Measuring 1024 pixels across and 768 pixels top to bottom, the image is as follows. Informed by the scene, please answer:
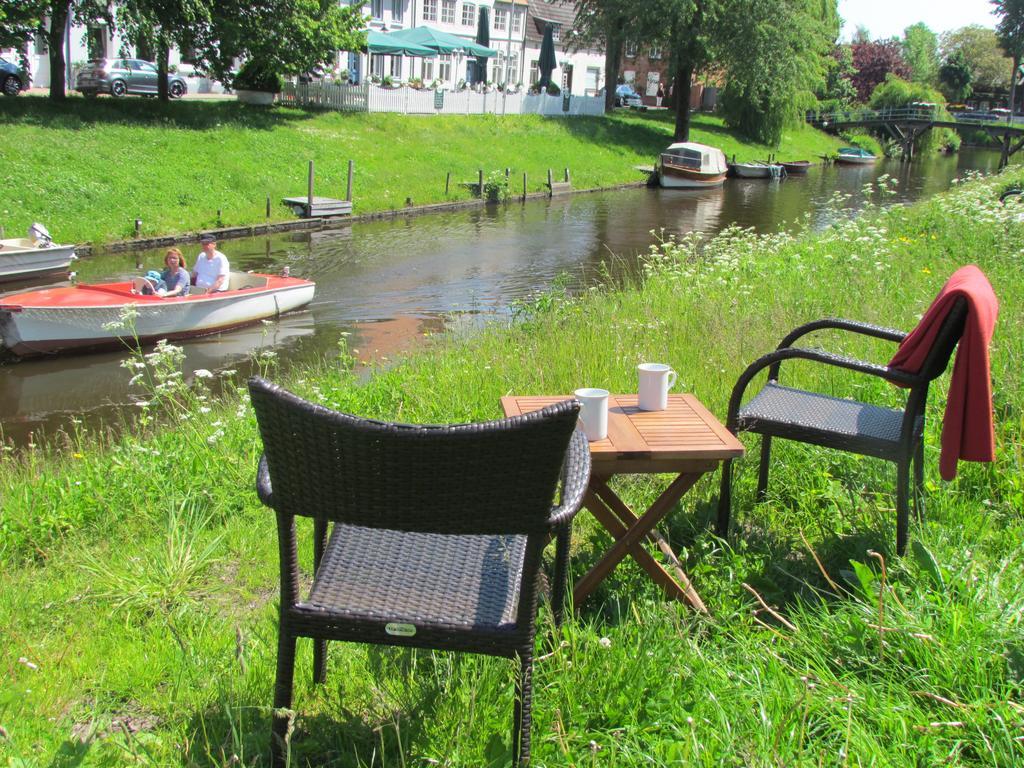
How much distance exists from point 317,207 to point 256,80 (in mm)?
10873

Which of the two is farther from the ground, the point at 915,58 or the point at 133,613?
the point at 915,58

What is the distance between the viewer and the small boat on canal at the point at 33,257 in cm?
1627

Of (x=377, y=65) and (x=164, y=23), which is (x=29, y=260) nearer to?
(x=164, y=23)

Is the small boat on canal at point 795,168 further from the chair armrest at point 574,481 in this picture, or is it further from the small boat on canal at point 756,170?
the chair armrest at point 574,481

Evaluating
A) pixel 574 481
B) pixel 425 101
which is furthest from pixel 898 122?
pixel 574 481

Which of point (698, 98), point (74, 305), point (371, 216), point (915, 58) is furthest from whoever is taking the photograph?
point (915, 58)

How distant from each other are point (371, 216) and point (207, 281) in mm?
11855

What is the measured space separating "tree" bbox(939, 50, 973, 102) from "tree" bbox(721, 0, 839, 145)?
49.7 m

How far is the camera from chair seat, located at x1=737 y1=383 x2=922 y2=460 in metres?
3.84

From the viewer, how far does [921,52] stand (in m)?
96.6

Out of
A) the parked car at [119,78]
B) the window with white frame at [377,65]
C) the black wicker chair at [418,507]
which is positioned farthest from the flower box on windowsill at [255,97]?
the black wicker chair at [418,507]

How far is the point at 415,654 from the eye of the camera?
3076 millimetres

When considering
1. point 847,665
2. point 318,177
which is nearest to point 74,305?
point 847,665

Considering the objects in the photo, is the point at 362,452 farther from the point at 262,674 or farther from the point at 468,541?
the point at 262,674
